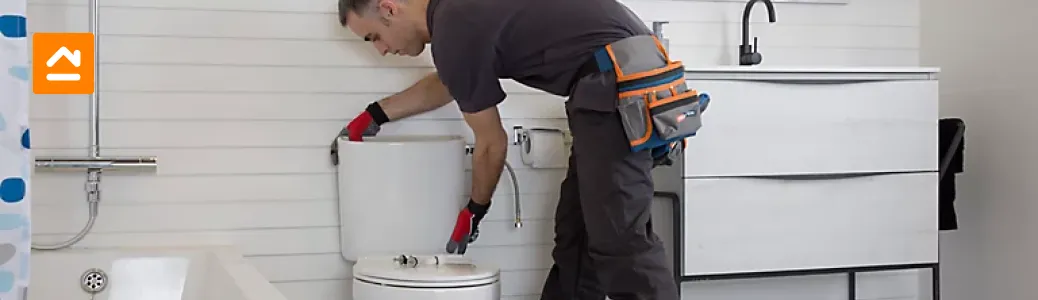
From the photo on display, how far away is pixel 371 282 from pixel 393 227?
1.20 feet

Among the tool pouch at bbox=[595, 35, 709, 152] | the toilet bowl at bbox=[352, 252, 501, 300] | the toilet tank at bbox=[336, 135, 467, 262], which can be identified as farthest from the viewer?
the toilet tank at bbox=[336, 135, 467, 262]

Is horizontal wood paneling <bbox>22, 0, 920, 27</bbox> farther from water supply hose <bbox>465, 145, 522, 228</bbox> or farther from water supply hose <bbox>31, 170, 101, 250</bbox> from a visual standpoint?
water supply hose <bbox>465, 145, 522, 228</bbox>

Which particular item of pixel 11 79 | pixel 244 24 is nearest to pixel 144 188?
pixel 244 24

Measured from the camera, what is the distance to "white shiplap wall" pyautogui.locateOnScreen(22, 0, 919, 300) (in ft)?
9.32

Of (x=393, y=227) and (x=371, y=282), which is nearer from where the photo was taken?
(x=371, y=282)

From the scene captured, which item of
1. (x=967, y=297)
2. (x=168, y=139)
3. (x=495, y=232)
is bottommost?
(x=967, y=297)

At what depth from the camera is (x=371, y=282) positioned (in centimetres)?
259

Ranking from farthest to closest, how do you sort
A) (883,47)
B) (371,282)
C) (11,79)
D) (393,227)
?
(883,47), (393,227), (371,282), (11,79)

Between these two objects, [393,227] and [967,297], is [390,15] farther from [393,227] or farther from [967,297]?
[967,297]

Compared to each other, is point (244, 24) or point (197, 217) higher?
point (244, 24)

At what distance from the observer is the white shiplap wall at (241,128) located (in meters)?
2.84

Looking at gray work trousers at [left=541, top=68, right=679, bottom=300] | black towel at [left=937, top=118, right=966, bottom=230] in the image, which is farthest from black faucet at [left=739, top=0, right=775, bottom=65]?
gray work trousers at [left=541, top=68, right=679, bottom=300]

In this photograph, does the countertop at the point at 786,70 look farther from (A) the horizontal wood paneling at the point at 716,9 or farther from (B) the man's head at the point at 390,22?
(B) the man's head at the point at 390,22

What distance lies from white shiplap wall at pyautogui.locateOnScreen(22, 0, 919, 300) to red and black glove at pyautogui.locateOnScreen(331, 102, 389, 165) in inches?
A: 1.7
